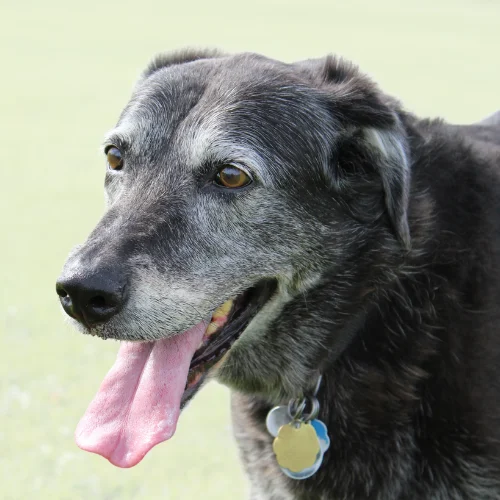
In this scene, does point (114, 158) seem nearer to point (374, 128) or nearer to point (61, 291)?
point (61, 291)

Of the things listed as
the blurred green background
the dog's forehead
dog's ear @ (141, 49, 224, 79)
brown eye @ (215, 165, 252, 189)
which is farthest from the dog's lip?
the blurred green background

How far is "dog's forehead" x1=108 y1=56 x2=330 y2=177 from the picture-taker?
3.04m

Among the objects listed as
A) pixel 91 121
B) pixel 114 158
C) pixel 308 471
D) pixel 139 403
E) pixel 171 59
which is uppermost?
pixel 171 59

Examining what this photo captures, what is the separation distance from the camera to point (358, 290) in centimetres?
321

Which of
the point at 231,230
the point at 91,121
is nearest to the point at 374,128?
the point at 231,230

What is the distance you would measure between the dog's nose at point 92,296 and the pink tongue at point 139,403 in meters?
0.32

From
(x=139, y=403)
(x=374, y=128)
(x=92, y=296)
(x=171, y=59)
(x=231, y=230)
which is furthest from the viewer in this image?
(x=171, y=59)

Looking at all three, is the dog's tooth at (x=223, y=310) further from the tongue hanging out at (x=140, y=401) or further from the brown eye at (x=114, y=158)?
the brown eye at (x=114, y=158)

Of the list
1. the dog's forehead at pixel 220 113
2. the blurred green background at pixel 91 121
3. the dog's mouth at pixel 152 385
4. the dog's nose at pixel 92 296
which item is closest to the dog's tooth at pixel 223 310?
the dog's mouth at pixel 152 385

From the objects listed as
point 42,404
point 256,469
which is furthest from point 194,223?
point 42,404

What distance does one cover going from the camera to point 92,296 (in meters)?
2.64

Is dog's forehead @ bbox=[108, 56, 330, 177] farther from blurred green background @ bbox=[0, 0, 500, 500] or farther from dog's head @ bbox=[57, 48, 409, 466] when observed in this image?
blurred green background @ bbox=[0, 0, 500, 500]

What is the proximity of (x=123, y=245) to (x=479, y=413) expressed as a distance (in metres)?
1.54

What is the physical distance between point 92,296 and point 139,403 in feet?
1.60
